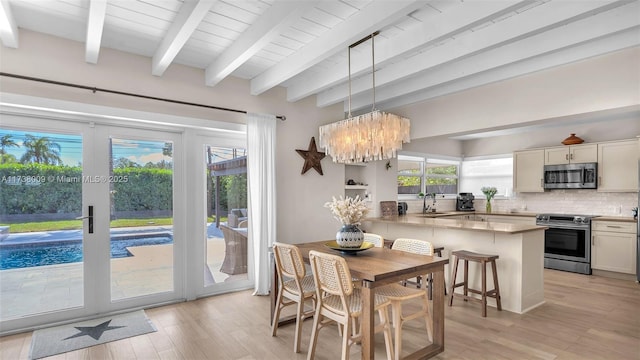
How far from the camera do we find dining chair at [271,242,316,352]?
111 inches

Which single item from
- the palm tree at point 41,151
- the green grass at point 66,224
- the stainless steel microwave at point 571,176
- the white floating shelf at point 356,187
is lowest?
the green grass at point 66,224

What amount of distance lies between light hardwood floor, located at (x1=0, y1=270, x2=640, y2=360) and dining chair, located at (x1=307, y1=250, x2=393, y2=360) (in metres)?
0.34

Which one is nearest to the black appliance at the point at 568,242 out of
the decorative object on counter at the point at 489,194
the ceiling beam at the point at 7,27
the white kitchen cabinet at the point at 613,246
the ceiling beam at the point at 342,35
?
the white kitchen cabinet at the point at 613,246

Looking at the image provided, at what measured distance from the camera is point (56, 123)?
3.31 metres

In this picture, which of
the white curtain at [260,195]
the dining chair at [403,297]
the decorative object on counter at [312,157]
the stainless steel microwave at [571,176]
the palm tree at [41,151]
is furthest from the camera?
the stainless steel microwave at [571,176]

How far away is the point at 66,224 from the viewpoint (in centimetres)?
337

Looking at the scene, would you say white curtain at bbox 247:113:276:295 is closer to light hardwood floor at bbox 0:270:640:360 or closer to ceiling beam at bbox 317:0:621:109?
light hardwood floor at bbox 0:270:640:360

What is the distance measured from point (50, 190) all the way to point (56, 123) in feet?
2.16

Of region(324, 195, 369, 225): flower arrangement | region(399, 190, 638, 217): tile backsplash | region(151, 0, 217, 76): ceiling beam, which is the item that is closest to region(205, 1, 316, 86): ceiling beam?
region(151, 0, 217, 76): ceiling beam

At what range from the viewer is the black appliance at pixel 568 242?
5344mm

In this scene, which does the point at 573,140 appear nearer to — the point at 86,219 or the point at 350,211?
the point at 350,211

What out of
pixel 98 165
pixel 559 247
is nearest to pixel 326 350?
pixel 98 165

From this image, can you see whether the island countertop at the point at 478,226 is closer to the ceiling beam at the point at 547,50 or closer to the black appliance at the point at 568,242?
the ceiling beam at the point at 547,50

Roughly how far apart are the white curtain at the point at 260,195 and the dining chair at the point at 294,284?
102cm
